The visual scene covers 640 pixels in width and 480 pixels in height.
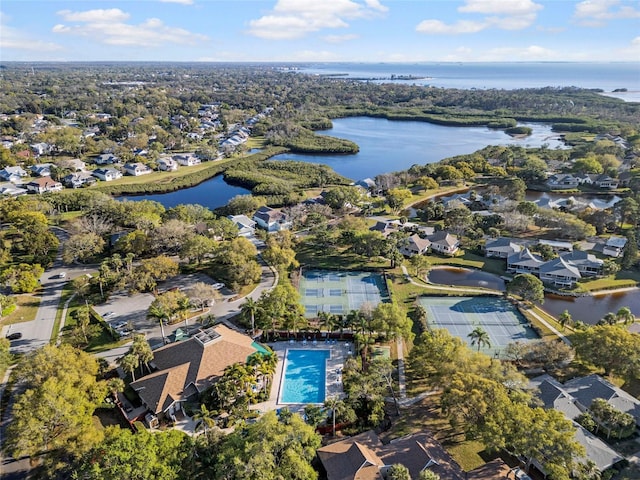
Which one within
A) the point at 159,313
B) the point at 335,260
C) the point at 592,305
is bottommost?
the point at 592,305

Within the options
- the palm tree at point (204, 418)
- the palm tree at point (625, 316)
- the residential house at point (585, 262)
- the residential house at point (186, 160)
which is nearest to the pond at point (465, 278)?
the residential house at point (585, 262)

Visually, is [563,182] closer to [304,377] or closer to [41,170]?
[304,377]

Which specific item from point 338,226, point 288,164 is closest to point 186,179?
point 288,164

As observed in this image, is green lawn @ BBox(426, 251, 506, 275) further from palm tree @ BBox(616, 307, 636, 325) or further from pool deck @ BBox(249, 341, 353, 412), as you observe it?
pool deck @ BBox(249, 341, 353, 412)

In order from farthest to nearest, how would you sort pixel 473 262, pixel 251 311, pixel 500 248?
1. pixel 500 248
2. pixel 473 262
3. pixel 251 311

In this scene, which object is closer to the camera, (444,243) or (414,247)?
(414,247)

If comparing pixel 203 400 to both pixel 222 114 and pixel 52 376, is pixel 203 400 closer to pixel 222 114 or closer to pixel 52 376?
pixel 52 376

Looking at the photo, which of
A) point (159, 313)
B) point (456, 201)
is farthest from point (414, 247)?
point (159, 313)
